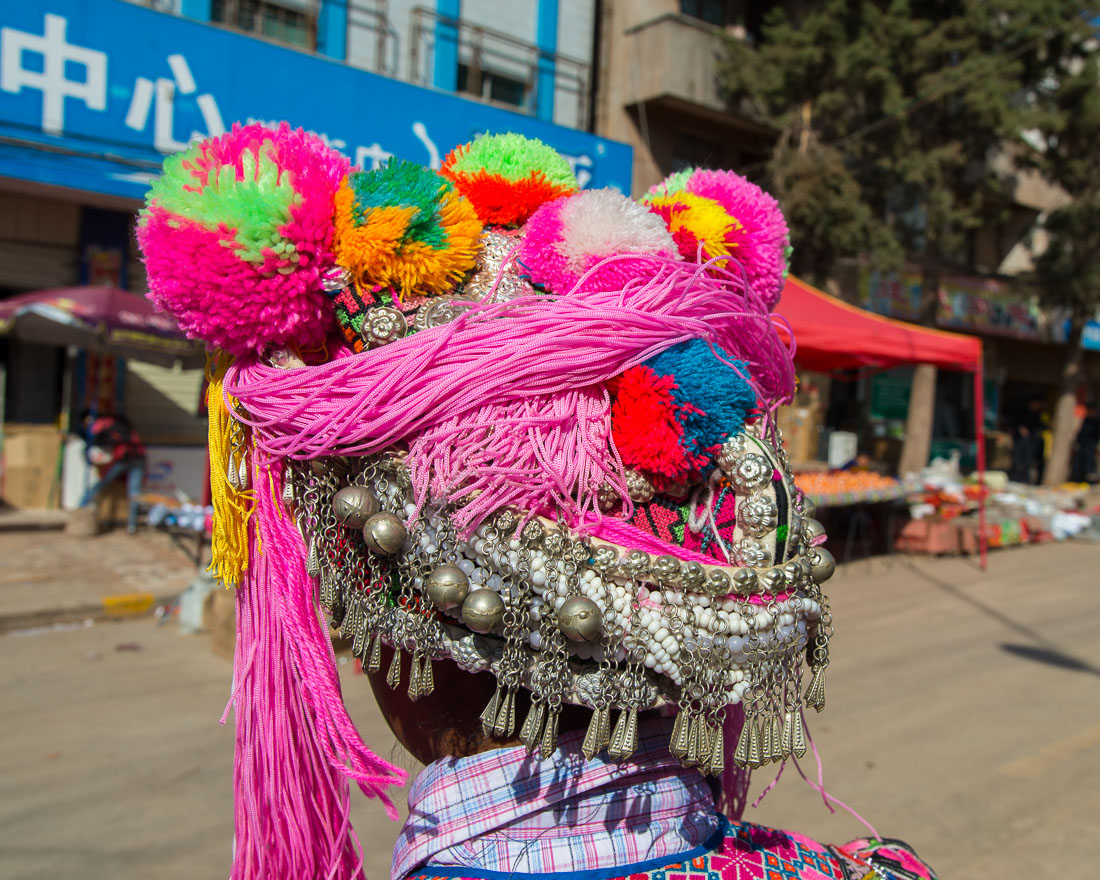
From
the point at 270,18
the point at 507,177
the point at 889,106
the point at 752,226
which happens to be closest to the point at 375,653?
the point at 507,177

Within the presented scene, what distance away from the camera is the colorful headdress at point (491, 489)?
960 millimetres

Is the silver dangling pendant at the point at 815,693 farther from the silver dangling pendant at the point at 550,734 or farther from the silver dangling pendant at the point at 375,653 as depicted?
the silver dangling pendant at the point at 375,653

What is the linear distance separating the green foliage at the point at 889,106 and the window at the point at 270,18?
21.0ft

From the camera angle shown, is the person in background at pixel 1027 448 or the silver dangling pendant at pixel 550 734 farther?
the person in background at pixel 1027 448

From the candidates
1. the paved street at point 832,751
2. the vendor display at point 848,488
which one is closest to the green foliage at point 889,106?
the vendor display at point 848,488

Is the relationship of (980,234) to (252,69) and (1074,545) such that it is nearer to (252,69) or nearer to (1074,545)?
(1074,545)

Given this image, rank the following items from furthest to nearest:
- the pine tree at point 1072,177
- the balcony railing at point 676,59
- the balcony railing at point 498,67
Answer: the balcony railing at point 676,59, the pine tree at point 1072,177, the balcony railing at point 498,67

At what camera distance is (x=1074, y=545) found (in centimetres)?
1001

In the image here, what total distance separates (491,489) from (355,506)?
164 millimetres

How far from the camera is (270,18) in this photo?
10.2m

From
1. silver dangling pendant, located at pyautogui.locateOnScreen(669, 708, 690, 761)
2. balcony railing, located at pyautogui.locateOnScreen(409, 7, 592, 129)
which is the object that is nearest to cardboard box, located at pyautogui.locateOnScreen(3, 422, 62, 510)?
balcony railing, located at pyautogui.locateOnScreen(409, 7, 592, 129)

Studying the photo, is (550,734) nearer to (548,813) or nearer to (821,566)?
(548,813)

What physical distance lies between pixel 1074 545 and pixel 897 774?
7.74m

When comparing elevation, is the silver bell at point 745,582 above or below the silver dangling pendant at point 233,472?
below
